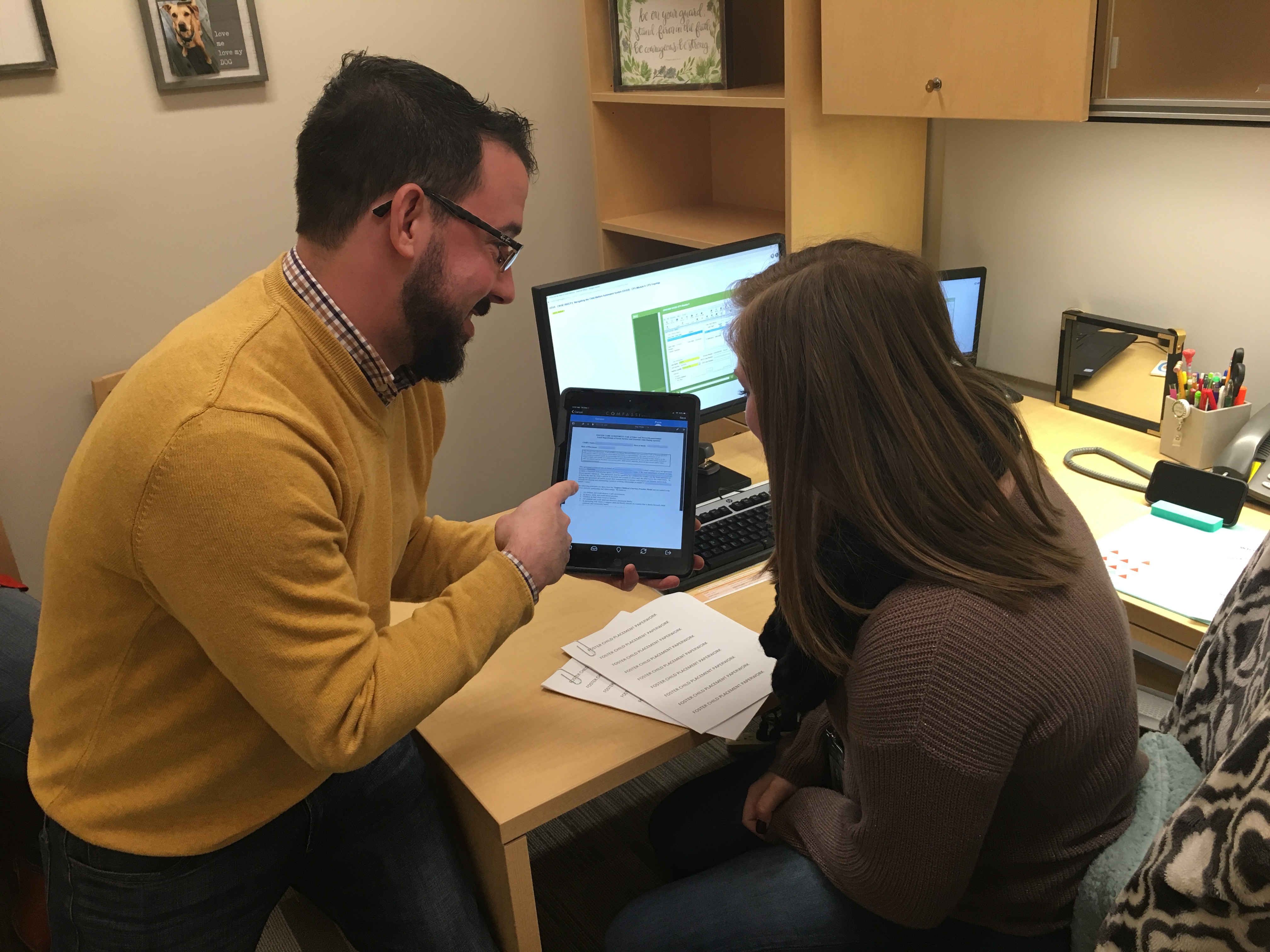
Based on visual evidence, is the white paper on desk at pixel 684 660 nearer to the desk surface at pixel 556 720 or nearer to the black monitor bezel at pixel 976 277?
the desk surface at pixel 556 720

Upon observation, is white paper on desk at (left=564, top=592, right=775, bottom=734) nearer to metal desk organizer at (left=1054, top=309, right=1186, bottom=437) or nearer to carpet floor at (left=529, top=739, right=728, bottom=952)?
carpet floor at (left=529, top=739, right=728, bottom=952)

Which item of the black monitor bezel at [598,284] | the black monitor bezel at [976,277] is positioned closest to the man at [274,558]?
the black monitor bezel at [598,284]

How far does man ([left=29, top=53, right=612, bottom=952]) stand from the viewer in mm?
960

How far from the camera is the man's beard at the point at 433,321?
1.10 metres

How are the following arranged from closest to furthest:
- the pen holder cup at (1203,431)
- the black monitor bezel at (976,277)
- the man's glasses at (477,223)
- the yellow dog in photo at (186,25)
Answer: the man's glasses at (477,223) → the pen holder cup at (1203,431) → the black monitor bezel at (976,277) → the yellow dog in photo at (186,25)

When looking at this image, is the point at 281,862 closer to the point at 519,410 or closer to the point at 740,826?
the point at 740,826

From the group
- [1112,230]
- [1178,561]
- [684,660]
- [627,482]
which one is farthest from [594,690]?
[1112,230]

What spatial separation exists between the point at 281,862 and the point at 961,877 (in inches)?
30.7

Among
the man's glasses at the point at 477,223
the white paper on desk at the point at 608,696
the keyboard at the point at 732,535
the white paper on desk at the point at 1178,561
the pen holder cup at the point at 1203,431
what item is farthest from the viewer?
the pen holder cup at the point at 1203,431

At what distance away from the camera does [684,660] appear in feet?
4.27

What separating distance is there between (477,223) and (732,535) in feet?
2.19

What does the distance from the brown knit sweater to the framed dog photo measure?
1.88 meters

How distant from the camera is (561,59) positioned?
8.60ft

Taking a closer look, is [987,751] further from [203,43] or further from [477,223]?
[203,43]
